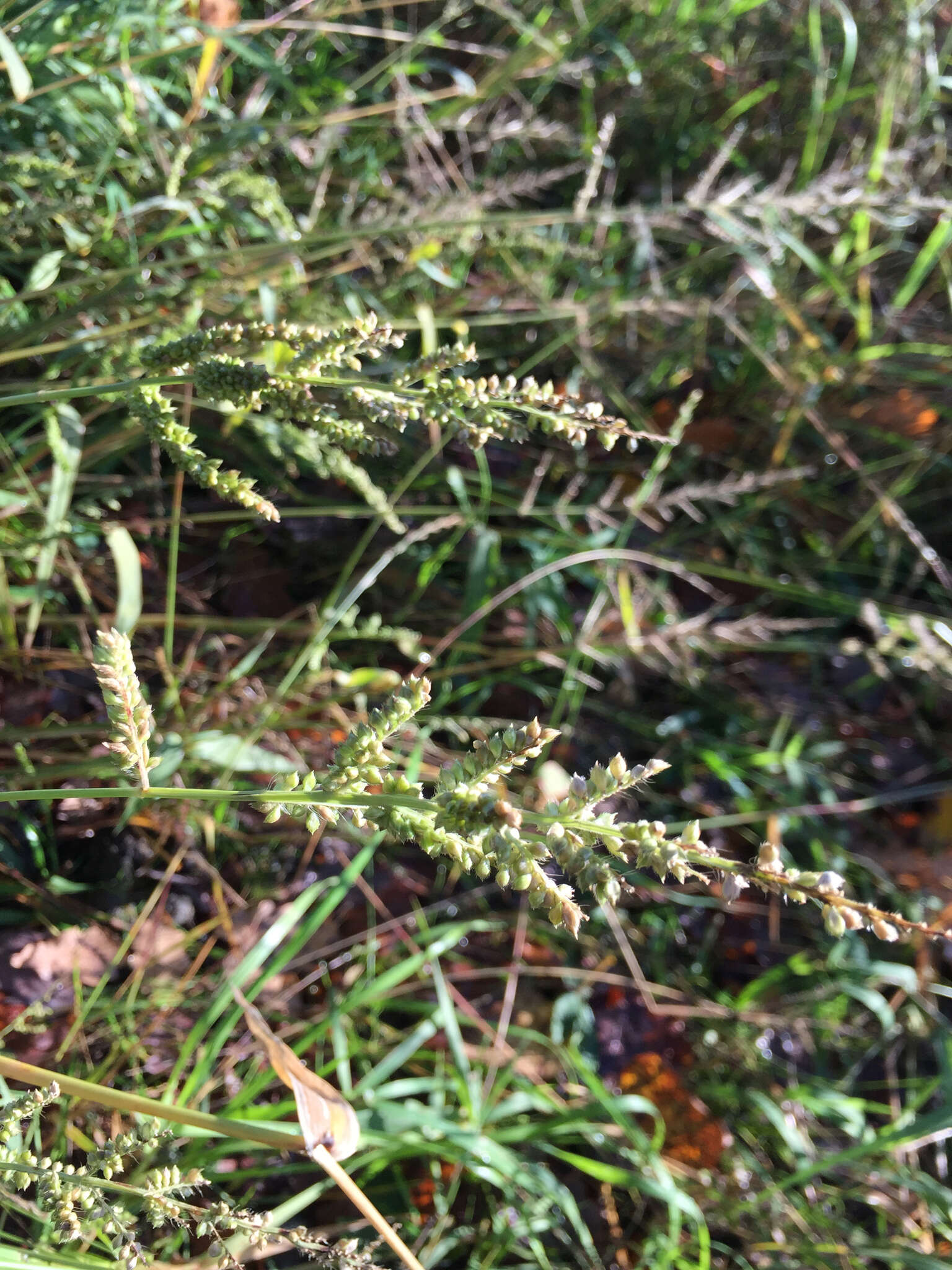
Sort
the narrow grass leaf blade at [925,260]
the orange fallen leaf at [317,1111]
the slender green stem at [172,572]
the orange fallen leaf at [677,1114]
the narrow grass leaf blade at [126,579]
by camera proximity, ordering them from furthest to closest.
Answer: the narrow grass leaf blade at [925,260] → the orange fallen leaf at [677,1114] → the slender green stem at [172,572] → the narrow grass leaf blade at [126,579] → the orange fallen leaf at [317,1111]

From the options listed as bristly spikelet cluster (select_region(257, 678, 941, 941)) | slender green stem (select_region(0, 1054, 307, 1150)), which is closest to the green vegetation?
slender green stem (select_region(0, 1054, 307, 1150))

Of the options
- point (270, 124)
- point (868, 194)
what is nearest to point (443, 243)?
point (270, 124)

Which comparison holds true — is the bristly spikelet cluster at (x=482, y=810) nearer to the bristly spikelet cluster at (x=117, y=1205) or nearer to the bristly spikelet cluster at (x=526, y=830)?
the bristly spikelet cluster at (x=526, y=830)

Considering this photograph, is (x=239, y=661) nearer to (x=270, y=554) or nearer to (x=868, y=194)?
(x=270, y=554)

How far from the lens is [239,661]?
1.80 metres

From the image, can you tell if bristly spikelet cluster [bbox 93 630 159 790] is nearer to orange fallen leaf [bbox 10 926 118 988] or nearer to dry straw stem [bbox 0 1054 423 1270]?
dry straw stem [bbox 0 1054 423 1270]

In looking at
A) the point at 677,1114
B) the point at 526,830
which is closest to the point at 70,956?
the point at 526,830

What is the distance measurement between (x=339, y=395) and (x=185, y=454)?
0.17 m

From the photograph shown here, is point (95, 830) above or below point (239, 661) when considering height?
below

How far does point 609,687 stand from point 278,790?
5.07 ft

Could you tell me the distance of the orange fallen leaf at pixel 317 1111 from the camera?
93cm

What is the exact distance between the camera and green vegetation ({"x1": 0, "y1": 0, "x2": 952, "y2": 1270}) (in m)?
1.45

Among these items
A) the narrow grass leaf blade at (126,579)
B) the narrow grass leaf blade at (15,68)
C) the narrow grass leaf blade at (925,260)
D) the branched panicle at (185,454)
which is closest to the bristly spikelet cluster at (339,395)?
the branched panicle at (185,454)

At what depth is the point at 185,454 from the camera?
0.87m
